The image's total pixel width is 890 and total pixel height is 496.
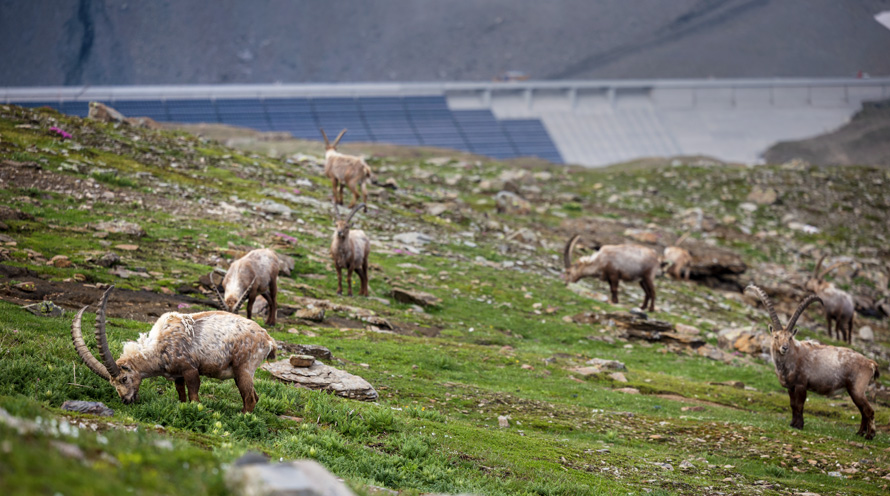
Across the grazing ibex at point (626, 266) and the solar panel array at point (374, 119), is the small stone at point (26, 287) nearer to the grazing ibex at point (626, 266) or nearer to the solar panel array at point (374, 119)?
the grazing ibex at point (626, 266)

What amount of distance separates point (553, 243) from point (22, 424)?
2950 cm

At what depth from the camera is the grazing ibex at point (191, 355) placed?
9.24 m

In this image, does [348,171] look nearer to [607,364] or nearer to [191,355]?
[607,364]

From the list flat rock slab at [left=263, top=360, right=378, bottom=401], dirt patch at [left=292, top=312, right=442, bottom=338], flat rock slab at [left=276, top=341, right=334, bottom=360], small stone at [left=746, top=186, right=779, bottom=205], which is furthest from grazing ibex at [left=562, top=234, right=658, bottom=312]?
small stone at [left=746, top=186, right=779, bottom=205]

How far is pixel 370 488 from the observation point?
7652mm

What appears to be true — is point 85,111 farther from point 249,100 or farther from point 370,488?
point 370,488

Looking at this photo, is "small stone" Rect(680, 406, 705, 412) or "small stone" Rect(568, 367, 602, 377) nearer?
"small stone" Rect(680, 406, 705, 412)

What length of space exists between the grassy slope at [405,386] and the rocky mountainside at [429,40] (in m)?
90.1

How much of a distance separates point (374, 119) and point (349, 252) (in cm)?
5911

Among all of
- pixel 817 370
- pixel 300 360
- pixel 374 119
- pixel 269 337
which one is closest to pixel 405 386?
pixel 300 360

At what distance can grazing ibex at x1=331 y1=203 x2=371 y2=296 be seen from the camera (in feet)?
65.7

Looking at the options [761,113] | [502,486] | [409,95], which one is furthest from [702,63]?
[502,486]

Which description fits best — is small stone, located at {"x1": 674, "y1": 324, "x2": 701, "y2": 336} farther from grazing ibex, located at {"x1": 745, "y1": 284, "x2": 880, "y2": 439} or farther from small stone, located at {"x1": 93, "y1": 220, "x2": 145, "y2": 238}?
small stone, located at {"x1": 93, "y1": 220, "x2": 145, "y2": 238}

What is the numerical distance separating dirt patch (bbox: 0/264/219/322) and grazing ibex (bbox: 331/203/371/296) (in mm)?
4369
